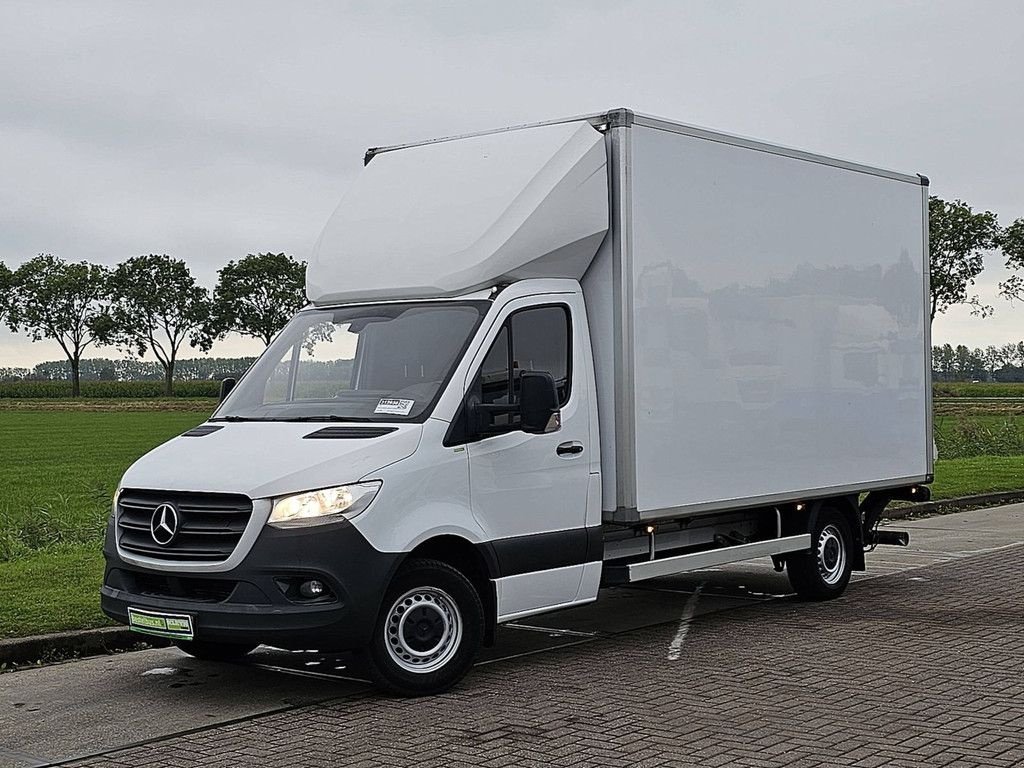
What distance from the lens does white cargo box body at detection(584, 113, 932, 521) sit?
9562 mm

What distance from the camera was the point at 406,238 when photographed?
935 cm

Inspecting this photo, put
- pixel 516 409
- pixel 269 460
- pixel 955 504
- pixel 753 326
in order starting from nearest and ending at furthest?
pixel 269 460 < pixel 516 409 < pixel 753 326 < pixel 955 504

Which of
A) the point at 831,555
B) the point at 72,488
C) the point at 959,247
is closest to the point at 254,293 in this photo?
the point at 959,247

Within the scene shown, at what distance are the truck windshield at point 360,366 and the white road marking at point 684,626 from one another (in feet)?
8.51

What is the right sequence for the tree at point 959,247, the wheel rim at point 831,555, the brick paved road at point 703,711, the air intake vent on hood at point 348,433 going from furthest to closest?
1. the tree at point 959,247
2. the wheel rim at point 831,555
3. the air intake vent on hood at point 348,433
4. the brick paved road at point 703,711

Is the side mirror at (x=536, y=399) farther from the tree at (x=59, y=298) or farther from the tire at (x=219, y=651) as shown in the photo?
the tree at (x=59, y=298)

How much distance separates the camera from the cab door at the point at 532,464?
28.5ft

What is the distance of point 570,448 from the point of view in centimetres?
921

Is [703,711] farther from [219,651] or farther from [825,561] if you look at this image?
[825,561]

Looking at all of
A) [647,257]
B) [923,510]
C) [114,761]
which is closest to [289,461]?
[114,761]

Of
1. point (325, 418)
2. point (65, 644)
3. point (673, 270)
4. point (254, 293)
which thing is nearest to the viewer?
point (325, 418)

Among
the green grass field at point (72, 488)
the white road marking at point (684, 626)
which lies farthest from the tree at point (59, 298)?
the white road marking at point (684, 626)

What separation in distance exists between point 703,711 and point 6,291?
13748 centimetres

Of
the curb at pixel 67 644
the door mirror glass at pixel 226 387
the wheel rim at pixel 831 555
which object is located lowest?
the curb at pixel 67 644
